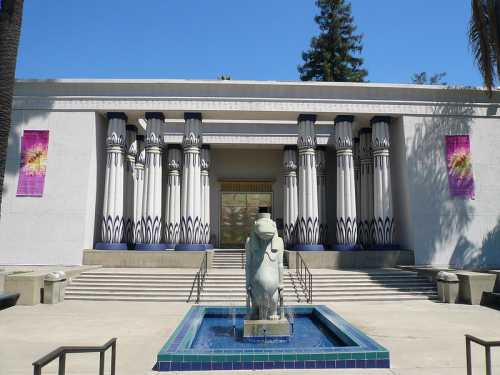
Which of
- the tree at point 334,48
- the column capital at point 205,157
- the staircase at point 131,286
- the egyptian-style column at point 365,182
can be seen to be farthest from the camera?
the tree at point 334,48

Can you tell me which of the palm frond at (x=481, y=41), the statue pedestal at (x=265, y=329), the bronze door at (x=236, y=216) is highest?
the palm frond at (x=481, y=41)

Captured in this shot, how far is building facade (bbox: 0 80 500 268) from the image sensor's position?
54.5ft

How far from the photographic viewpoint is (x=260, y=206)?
16797 mm

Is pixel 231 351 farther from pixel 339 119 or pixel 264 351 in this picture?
pixel 339 119

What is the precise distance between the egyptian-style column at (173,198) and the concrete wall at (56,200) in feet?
10.6

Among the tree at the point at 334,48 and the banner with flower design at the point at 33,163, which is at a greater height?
the tree at the point at 334,48

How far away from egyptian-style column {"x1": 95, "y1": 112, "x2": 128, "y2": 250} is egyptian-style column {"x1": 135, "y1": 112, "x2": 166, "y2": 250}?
994 mm

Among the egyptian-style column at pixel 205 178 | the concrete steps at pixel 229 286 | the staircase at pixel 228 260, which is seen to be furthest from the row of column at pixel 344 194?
the egyptian-style column at pixel 205 178

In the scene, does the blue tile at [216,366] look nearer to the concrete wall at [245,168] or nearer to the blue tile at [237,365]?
the blue tile at [237,365]

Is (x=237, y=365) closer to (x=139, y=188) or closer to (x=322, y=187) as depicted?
(x=139, y=188)

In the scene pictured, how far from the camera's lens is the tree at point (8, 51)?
7.85 m

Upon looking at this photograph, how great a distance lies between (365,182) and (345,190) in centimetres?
219

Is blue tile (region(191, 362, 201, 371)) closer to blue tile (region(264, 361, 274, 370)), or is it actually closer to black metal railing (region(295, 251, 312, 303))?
blue tile (region(264, 361, 274, 370))

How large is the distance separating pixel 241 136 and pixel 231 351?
53.2ft
